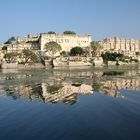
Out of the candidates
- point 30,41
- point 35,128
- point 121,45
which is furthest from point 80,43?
point 35,128

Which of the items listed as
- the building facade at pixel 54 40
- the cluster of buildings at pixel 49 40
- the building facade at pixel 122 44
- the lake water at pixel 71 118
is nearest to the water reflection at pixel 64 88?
the lake water at pixel 71 118

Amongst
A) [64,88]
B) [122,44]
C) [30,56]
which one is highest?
[122,44]

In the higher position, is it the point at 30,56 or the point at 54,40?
the point at 54,40

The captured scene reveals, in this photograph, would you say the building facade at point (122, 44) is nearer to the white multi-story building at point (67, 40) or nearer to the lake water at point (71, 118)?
the white multi-story building at point (67, 40)

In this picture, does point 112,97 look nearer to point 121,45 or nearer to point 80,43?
point 80,43

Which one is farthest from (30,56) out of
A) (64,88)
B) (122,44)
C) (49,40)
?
(64,88)

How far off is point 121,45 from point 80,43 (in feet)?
88.0

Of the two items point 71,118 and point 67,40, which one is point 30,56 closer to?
point 67,40

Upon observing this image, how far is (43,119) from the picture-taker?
12.7 metres

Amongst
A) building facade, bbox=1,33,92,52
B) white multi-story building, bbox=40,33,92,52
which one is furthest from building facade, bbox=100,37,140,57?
building facade, bbox=1,33,92,52

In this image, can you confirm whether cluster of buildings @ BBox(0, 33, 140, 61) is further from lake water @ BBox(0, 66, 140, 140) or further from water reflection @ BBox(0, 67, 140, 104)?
lake water @ BBox(0, 66, 140, 140)

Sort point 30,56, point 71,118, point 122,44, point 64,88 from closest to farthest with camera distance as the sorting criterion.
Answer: point 71,118 → point 64,88 → point 30,56 → point 122,44

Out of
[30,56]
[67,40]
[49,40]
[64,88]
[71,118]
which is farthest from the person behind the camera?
[67,40]

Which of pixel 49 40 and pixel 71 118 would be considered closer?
pixel 71 118
